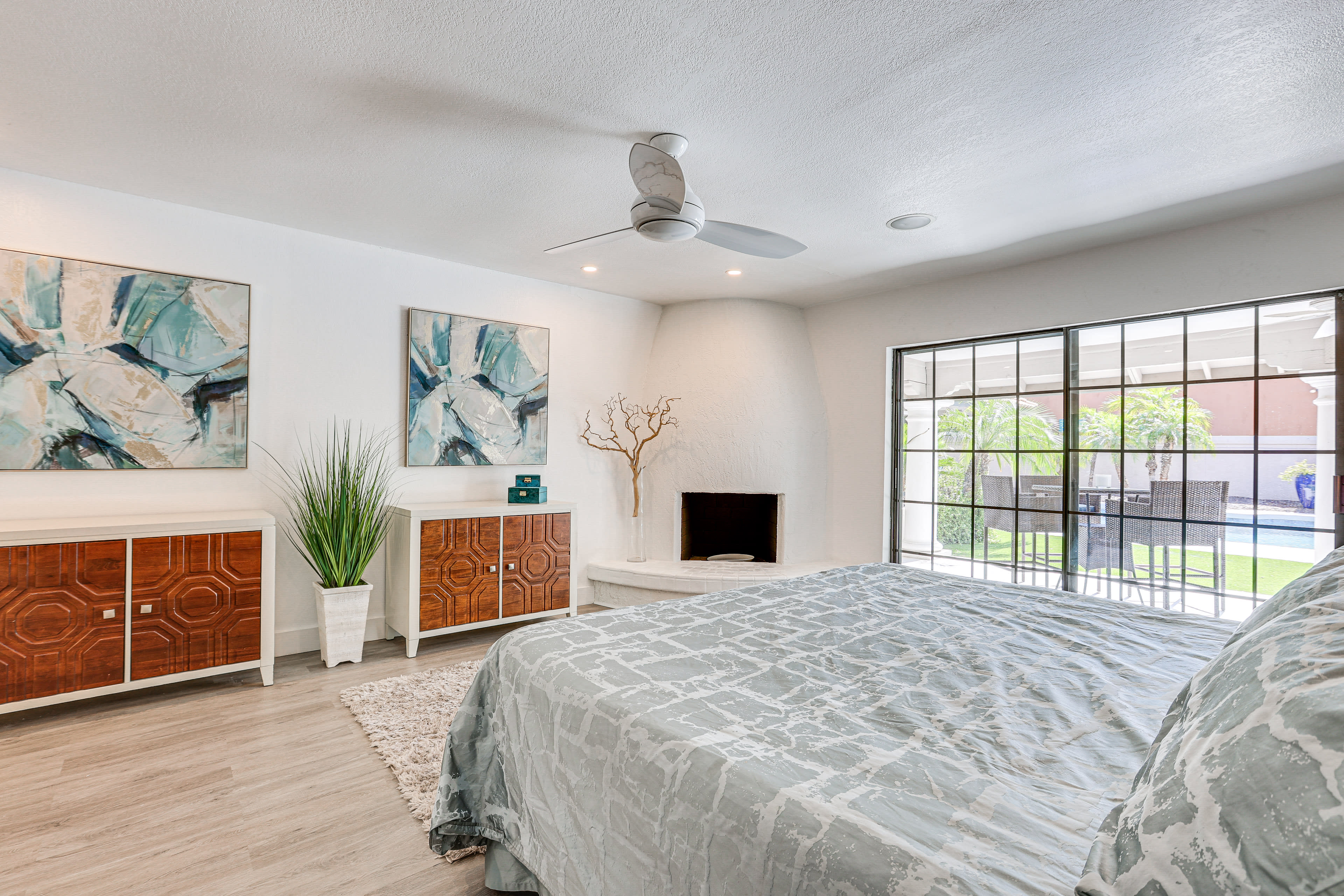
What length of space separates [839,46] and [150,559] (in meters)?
3.54

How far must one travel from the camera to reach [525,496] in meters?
4.31

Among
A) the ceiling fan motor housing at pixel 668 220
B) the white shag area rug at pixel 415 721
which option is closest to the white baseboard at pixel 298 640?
the white shag area rug at pixel 415 721

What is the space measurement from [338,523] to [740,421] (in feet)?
9.59

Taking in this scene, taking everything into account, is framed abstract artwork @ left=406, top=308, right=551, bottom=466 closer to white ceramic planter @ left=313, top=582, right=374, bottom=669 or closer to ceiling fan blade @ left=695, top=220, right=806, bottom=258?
white ceramic planter @ left=313, top=582, right=374, bottom=669

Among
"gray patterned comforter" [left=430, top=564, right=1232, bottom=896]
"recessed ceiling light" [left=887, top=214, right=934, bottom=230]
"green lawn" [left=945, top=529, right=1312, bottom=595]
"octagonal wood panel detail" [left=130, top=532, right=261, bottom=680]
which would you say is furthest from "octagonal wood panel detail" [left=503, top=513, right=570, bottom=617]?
"green lawn" [left=945, top=529, right=1312, bottom=595]

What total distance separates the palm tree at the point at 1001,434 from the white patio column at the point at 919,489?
0.12m

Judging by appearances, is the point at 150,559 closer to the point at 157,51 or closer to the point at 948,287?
the point at 157,51

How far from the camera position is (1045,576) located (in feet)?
13.6

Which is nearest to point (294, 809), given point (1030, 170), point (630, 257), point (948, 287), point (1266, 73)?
point (630, 257)

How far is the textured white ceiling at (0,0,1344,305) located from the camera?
187 cm

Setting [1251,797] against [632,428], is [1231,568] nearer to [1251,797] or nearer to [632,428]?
[1251,797]

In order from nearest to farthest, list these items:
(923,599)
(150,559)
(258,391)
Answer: (923,599), (150,559), (258,391)

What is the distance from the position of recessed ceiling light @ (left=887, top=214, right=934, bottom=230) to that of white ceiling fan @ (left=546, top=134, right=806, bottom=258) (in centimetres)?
103

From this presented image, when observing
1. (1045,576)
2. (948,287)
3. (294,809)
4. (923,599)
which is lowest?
(294,809)
